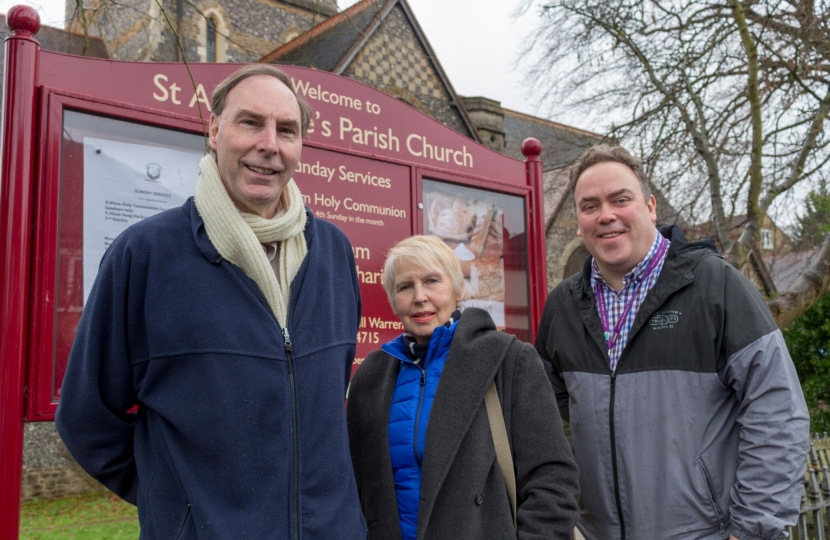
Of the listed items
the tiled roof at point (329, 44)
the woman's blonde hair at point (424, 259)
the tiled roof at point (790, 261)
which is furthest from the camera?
the tiled roof at point (329, 44)

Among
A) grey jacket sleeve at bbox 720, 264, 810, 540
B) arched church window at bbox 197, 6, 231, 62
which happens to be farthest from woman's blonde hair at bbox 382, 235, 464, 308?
arched church window at bbox 197, 6, 231, 62

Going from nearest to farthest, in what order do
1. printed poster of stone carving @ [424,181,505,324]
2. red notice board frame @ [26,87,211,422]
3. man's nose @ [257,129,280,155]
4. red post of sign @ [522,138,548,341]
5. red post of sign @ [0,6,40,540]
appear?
man's nose @ [257,129,280,155] → red post of sign @ [0,6,40,540] → red notice board frame @ [26,87,211,422] → printed poster of stone carving @ [424,181,505,324] → red post of sign @ [522,138,548,341]

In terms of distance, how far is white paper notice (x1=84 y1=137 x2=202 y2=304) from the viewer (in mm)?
2865

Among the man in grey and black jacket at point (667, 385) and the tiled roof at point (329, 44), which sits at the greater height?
the tiled roof at point (329, 44)

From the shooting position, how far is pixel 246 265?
191 centimetres

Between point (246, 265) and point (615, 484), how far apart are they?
1.52 m

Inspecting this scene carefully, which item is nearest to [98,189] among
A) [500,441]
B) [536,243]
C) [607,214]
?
[500,441]

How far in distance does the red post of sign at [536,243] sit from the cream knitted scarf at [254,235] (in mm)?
2696

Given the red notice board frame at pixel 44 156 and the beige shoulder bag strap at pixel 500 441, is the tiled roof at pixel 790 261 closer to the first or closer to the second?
the red notice board frame at pixel 44 156

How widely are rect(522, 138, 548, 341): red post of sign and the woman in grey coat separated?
2.28 m

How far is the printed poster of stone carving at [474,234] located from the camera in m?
4.21

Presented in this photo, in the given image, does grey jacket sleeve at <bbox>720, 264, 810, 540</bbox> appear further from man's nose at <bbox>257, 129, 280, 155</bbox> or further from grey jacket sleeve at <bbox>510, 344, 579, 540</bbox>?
man's nose at <bbox>257, 129, 280, 155</bbox>

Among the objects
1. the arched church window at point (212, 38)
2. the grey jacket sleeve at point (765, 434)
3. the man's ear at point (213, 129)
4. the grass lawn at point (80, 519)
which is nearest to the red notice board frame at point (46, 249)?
the man's ear at point (213, 129)

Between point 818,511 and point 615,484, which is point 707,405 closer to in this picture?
point 615,484
